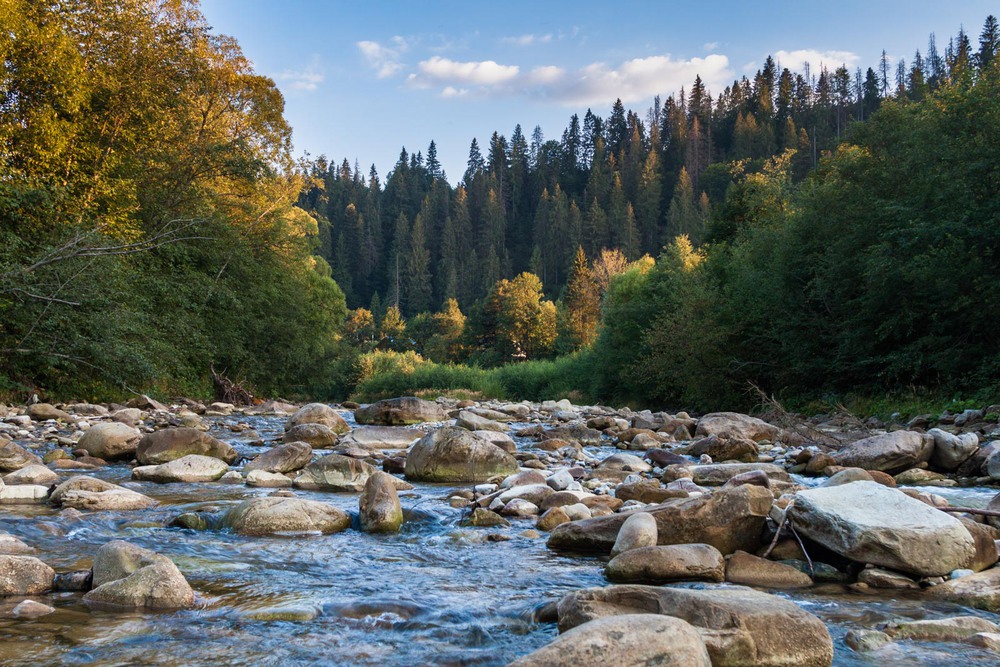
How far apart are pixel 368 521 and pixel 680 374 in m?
19.4

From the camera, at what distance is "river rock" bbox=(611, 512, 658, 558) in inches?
182

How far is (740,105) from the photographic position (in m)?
105

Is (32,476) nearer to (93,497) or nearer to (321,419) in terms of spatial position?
(93,497)

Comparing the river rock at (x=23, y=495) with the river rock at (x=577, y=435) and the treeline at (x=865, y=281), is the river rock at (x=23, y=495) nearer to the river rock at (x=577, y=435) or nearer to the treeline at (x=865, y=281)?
the river rock at (x=577, y=435)

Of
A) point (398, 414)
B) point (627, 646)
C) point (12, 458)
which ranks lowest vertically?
point (398, 414)

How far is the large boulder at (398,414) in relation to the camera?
16.6 m

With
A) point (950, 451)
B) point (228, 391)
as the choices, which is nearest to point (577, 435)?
point (950, 451)

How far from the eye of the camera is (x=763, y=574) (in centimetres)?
425

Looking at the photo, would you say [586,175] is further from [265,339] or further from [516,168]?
[265,339]

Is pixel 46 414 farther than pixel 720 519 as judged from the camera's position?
Yes

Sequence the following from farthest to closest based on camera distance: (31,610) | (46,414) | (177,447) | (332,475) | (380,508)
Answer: (46,414) < (177,447) < (332,475) < (380,508) < (31,610)

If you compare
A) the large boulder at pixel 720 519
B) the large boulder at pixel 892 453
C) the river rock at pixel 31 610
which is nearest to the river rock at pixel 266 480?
the river rock at pixel 31 610

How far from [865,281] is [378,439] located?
13273 millimetres

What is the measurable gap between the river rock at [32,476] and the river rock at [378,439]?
4187 millimetres
